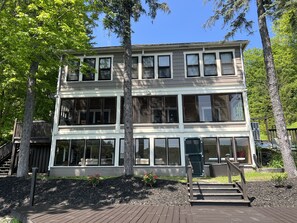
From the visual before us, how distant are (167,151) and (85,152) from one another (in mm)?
5625

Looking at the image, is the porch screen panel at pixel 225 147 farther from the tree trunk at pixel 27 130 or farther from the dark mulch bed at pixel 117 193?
the tree trunk at pixel 27 130

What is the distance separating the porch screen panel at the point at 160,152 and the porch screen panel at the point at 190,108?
2288mm

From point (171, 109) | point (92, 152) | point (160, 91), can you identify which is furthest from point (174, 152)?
point (92, 152)

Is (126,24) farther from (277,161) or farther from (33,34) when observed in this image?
(277,161)

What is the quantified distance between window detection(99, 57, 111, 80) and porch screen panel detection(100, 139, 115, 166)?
4.69m

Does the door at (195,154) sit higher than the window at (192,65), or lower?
lower

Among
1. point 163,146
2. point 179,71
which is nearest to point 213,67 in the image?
point 179,71

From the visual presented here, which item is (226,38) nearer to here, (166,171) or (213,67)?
(213,67)

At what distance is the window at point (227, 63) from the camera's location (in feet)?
50.2

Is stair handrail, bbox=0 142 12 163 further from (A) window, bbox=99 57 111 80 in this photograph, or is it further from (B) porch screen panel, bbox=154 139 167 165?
(B) porch screen panel, bbox=154 139 167 165

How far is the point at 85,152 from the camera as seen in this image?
15.1 m

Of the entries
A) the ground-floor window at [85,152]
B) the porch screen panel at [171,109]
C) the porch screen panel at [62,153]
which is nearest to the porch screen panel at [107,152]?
the ground-floor window at [85,152]

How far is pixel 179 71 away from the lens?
1569 cm

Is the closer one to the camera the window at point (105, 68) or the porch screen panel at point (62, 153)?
the porch screen panel at point (62, 153)
